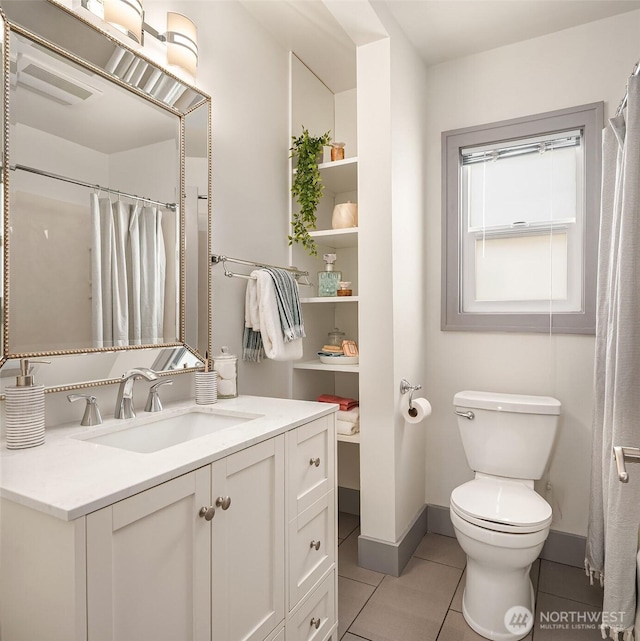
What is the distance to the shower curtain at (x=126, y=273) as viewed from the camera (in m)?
1.36

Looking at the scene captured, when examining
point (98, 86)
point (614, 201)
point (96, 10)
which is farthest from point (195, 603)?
point (614, 201)

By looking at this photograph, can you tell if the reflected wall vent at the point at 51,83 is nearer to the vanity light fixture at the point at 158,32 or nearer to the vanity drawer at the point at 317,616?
the vanity light fixture at the point at 158,32

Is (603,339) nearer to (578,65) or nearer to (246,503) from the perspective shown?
(578,65)

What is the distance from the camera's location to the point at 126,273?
145 cm

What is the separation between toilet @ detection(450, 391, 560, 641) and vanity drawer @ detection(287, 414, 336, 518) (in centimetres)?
61

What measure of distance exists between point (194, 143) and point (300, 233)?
0.76m

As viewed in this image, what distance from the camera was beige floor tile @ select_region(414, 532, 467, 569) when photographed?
2.16 m

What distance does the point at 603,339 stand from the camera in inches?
72.0

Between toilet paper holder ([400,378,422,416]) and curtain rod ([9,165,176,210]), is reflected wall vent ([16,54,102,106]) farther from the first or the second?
toilet paper holder ([400,378,422,416])

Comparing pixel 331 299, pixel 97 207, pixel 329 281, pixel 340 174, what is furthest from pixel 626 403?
pixel 97 207

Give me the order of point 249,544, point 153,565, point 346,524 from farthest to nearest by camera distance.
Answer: point 346,524
point 249,544
point 153,565

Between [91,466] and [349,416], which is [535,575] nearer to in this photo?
[349,416]

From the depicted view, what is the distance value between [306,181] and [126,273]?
113 cm

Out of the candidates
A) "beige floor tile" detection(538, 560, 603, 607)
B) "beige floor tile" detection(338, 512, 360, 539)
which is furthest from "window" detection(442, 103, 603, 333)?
"beige floor tile" detection(338, 512, 360, 539)
